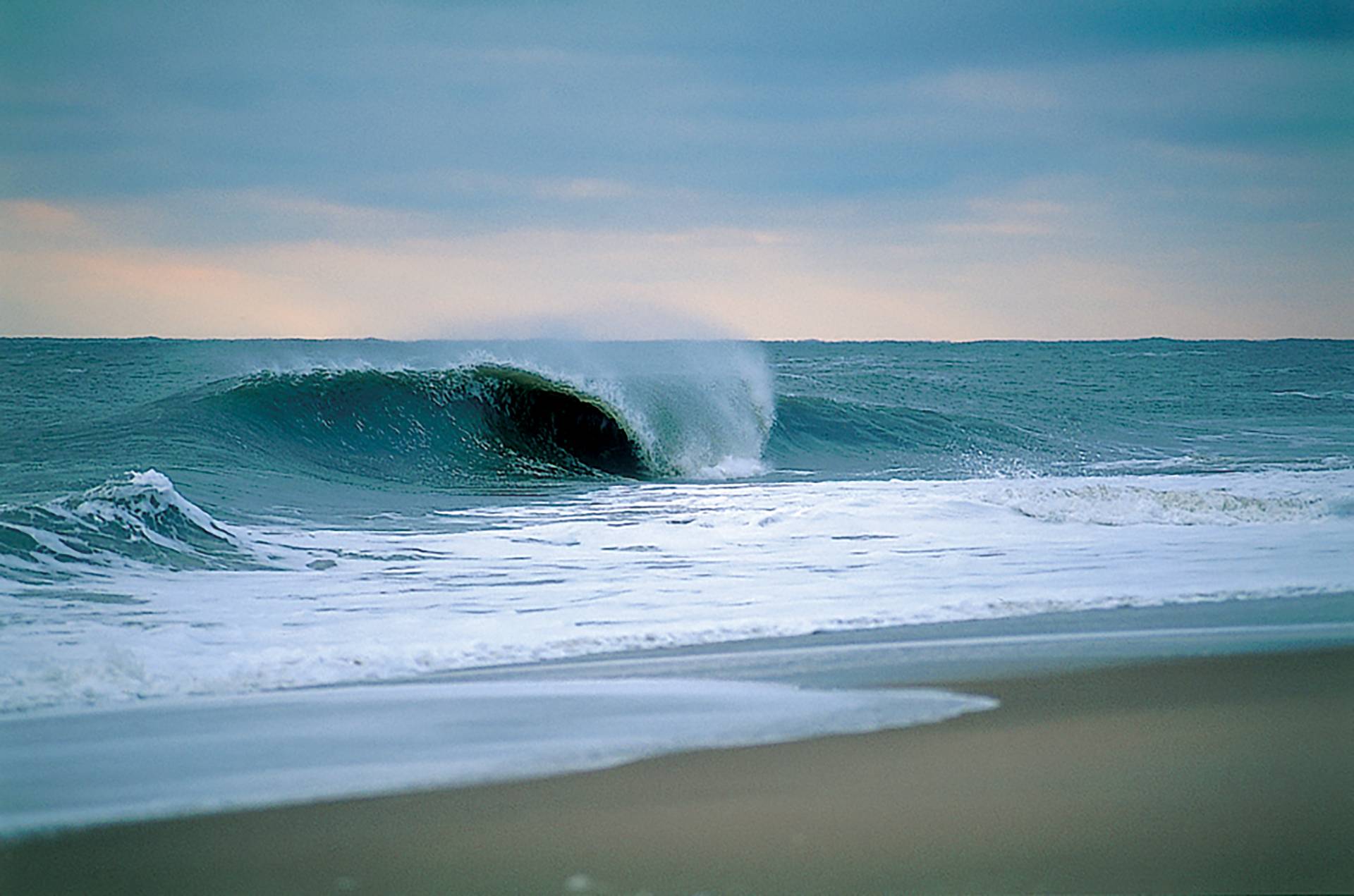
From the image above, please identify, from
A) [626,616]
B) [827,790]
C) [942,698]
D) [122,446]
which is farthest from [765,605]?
[122,446]

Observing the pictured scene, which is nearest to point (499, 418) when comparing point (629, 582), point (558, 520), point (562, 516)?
point (562, 516)

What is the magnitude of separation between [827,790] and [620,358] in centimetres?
1269

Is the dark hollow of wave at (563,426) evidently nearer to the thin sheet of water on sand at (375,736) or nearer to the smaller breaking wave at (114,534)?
the smaller breaking wave at (114,534)

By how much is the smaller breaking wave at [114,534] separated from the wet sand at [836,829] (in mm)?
3228

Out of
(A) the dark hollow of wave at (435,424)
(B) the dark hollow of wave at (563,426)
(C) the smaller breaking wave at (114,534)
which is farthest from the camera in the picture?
(B) the dark hollow of wave at (563,426)

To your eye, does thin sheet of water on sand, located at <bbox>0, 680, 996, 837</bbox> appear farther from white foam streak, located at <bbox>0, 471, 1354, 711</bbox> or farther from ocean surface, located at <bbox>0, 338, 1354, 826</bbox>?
white foam streak, located at <bbox>0, 471, 1354, 711</bbox>

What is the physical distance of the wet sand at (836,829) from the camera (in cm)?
208

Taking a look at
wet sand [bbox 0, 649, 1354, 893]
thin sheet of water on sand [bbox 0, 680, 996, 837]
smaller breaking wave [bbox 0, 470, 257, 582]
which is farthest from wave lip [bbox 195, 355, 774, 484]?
wet sand [bbox 0, 649, 1354, 893]

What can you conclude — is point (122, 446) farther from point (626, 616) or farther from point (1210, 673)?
point (1210, 673)

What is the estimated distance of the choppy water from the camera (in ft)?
13.9

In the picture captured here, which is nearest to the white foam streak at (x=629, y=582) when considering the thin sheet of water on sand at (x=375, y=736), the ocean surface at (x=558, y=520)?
the ocean surface at (x=558, y=520)

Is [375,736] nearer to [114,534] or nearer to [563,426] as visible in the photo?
[114,534]

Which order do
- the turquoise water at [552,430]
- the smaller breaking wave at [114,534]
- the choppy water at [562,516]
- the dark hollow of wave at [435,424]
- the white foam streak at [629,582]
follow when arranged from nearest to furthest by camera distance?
the white foam streak at [629,582]
the choppy water at [562,516]
the smaller breaking wave at [114,534]
the turquoise water at [552,430]
the dark hollow of wave at [435,424]

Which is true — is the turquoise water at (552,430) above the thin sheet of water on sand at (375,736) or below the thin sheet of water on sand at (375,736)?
above
